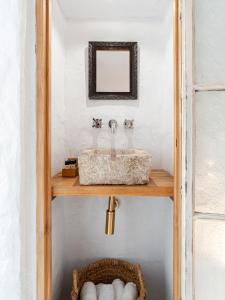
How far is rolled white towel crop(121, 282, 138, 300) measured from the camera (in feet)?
5.14

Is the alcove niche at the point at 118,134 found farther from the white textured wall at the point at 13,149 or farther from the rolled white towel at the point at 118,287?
the white textured wall at the point at 13,149

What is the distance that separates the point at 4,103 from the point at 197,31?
34.2 inches

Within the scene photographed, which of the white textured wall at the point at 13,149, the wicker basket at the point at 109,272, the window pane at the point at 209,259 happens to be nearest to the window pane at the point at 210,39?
the window pane at the point at 209,259

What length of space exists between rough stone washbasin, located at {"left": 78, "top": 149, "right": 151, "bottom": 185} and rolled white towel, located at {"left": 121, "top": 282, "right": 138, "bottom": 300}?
0.70 meters

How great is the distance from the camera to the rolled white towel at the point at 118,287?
5.28ft

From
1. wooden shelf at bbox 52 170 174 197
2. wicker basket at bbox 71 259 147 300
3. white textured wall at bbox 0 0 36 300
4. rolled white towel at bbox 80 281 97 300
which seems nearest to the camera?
white textured wall at bbox 0 0 36 300

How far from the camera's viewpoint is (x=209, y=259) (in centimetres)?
119

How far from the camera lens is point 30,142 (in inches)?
48.2

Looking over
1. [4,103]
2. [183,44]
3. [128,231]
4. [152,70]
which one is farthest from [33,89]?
[128,231]

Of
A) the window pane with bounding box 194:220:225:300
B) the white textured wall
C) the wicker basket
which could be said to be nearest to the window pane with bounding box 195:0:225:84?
the window pane with bounding box 194:220:225:300

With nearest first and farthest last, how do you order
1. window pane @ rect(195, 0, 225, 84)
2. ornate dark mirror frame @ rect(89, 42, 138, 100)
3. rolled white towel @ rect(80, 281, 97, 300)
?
window pane @ rect(195, 0, 225, 84) → rolled white towel @ rect(80, 281, 97, 300) → ornate dark mirror frame @ rect(89, 42, 138, 100)

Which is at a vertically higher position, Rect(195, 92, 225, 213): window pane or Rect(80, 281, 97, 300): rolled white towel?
Rect(195, 92, 225, 213): window pane

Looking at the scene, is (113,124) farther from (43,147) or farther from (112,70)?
(43,147)

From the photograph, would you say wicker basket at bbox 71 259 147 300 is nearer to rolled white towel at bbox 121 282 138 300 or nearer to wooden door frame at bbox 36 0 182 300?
rolled white towel at bbox 121 282 138 300
